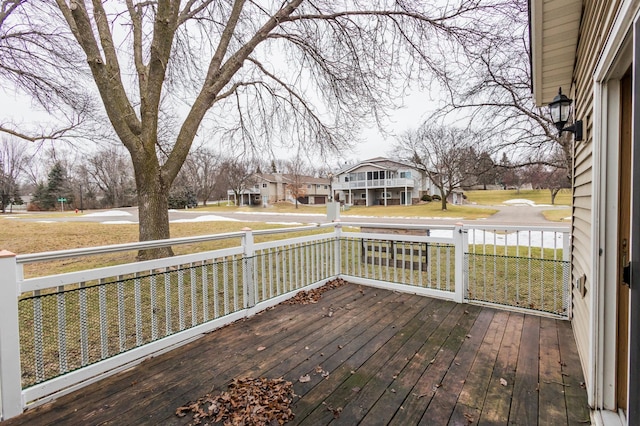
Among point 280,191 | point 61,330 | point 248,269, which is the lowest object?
point 61,330

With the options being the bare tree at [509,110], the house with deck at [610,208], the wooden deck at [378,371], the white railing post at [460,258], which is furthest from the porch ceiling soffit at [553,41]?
the bare tree at [509,110]

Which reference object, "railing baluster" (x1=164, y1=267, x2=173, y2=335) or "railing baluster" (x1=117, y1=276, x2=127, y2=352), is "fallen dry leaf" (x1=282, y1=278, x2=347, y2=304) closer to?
"railing baluster" (x1=164, y1=267, x2=173, y2=335)

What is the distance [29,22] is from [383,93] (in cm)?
767

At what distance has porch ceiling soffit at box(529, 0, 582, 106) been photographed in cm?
246

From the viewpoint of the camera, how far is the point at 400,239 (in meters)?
4.21

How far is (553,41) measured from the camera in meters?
2.85

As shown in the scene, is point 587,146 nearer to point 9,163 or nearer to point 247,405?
point 247,405

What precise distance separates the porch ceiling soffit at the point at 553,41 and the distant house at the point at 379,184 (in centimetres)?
2812

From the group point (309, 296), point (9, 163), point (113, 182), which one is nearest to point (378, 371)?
point (309, 296)

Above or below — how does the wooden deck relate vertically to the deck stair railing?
below

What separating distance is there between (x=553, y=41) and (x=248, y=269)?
3917mm

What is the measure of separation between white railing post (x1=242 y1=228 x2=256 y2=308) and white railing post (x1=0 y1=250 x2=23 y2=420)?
1878 millimetres

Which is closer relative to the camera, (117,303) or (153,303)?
(153,303)

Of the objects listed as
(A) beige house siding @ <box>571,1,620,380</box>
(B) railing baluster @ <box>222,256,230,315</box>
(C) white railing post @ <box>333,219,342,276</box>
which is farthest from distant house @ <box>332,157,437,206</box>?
(B) railing baluster @ <box>222,256,230,315</box>
